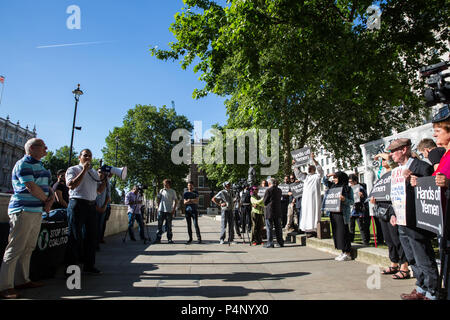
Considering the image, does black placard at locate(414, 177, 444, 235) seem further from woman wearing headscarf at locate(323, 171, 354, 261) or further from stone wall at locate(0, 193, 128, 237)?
stone wall at locate(0, 193, 128, 237)

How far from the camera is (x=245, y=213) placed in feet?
42.1

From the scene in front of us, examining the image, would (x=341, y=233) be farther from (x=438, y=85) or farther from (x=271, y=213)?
(x=438, y=85)

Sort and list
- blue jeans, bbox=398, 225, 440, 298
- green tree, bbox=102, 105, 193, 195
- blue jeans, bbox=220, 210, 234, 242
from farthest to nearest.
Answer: green tree, bbox=102, 105, 193, 195
blue jeans, bbox=220, 210, 234, 242
blue jeans, bbox=398, 225, 440, 298

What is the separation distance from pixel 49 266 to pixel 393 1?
11538 millimetres

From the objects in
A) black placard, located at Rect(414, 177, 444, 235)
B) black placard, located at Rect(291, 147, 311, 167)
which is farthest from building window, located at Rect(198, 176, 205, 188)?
black placard, located at Rect(414, 177, 444, 235)

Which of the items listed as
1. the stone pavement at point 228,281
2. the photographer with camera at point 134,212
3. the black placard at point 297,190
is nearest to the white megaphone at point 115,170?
the stone pavement at point 228,281

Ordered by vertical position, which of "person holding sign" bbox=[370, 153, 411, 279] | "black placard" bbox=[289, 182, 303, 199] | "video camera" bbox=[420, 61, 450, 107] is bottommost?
"person holding sign" bbox=[370, 153, 411, 279]

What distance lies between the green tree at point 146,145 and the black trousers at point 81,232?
46835 mm

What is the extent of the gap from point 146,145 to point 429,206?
172 feet

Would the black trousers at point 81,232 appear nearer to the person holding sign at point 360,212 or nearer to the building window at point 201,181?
the person holding sign at point 360,212

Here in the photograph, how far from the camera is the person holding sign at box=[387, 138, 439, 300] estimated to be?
3203 mm

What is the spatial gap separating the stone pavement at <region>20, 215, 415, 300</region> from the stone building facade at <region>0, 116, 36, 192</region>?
87.0 m
